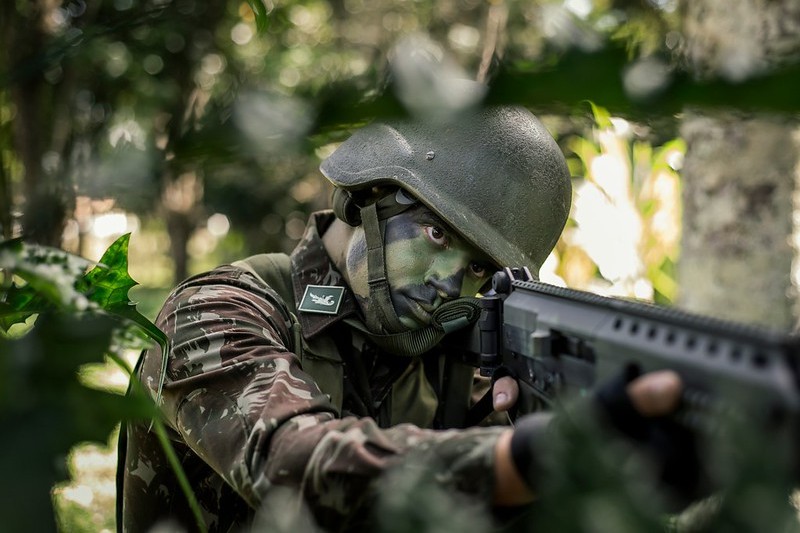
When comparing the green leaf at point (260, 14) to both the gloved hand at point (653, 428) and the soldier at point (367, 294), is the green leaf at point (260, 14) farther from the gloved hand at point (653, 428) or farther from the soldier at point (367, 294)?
the soldier at point (367, 294)

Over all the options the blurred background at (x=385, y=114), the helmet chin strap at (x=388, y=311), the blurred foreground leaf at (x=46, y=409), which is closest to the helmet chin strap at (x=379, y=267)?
the helmet chin strap at (x=388, y=311)

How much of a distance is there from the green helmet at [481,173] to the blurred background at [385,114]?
0.24 meters

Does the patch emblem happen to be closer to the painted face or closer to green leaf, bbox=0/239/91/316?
the painted face

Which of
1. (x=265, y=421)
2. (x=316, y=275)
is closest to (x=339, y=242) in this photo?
(x=316, y=275)

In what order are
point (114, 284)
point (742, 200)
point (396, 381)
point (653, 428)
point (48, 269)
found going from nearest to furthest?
1. point (48, 269)
2. point (653, 428)
3. point (114, 284)
4. point (396, 381)
5. point (742, 200)

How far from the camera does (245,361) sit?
157 cm

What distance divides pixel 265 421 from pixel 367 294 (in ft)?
Result: 2.50

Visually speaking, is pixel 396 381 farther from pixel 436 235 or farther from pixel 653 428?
pixel 653 428

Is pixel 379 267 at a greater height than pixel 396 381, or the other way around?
pixel 379 267

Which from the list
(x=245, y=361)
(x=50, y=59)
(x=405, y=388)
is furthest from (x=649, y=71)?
(x=405, y=388)

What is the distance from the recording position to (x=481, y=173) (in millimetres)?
2107

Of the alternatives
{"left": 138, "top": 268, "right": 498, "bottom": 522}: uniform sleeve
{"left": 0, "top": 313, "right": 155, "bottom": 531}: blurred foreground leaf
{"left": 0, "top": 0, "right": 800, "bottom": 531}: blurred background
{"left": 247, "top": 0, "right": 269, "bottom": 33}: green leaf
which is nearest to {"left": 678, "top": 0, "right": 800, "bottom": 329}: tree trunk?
{"left": 0, "top": 0, "right": 800, "bottom": 531}: blurred background

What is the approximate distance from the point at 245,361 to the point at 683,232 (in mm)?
2617

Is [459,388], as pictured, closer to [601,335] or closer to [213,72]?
[601,335]
